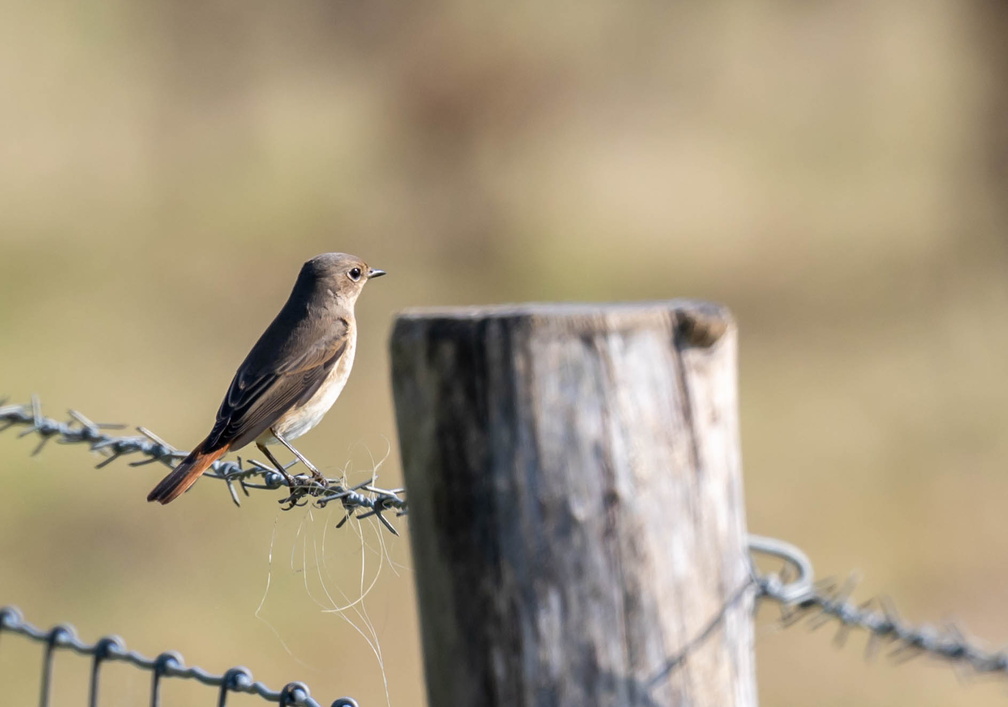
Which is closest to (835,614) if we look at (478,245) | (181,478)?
(181,478)

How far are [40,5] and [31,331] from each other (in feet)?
16.4

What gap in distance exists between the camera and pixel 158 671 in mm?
2729

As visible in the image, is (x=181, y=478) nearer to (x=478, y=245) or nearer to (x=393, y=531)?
(x=393, y=531)

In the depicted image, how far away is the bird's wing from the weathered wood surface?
126 inches

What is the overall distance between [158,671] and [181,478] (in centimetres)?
182

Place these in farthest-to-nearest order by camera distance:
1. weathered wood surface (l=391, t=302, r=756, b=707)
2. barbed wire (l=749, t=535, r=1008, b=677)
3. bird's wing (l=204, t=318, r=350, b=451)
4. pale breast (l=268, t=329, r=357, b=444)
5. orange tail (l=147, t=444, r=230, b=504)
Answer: pale breast (l=268, t=329, r=357, b=444)
bird's wing (l=204, t=318, r=350, b=451)
orange tail (l=147, t=444, r=230, b=504)
barbed wire (l=749, t=535, r=1008, b=677)
weathered wood surface (l=391, t=302, r=756, b=707)

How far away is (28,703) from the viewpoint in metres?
7.21

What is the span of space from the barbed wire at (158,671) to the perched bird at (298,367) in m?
1.64

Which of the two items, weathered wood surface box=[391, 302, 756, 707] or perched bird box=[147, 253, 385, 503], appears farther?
perched bird box=[147, 253, 385, 503]

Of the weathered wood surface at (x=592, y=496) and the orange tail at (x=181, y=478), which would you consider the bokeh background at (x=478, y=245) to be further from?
the weathered wood surface at (x=592, y=496)

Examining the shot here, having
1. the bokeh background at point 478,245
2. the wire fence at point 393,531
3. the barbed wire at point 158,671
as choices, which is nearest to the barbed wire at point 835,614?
the wire fence at point 393,531

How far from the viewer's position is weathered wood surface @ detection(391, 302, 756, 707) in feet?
5.52

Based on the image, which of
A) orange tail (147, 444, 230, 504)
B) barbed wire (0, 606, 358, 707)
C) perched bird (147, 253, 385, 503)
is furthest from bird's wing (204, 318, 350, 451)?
barbed wire (0, 606, 358, 707)

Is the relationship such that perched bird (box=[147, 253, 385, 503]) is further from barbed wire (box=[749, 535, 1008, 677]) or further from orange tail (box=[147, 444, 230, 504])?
barbed wire (box=[749, 535, 1008, 677])
